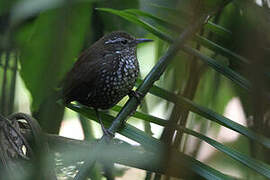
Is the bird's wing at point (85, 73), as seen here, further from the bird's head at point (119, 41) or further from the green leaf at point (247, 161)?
the green leaf at point (247, 161)

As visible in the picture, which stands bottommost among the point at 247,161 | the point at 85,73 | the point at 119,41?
the point at 247,161


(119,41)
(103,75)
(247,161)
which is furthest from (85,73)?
(247,161)

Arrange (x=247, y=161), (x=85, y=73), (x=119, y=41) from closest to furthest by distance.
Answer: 1. (x=247, y=161)
2. (x=85, y=73)
3. (x=119, y=41)

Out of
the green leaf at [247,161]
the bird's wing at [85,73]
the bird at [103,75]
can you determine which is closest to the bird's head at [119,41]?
the bird at [103,75]

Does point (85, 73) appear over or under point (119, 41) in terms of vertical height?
under

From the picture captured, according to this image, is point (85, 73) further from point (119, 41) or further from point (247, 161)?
point (247, 161)

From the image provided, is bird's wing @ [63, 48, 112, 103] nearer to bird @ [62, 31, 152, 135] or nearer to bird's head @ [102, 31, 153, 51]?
bird @ [62, 31, 152, 135]

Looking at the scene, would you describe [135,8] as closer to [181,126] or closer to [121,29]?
[121,29]

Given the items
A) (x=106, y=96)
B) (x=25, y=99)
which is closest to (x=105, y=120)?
(x=106, y=96)

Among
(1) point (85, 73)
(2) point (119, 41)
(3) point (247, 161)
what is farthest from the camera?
(2) point (119, 41)
